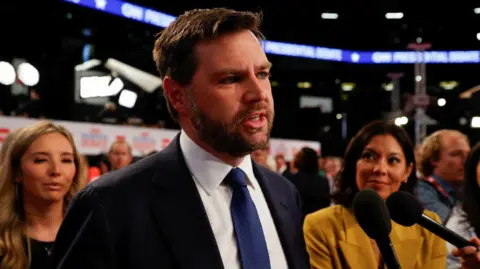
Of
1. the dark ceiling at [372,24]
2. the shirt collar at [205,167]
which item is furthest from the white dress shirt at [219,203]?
the dark ceiling at [372,24]

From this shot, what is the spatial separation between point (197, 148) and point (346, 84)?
23.4 metres

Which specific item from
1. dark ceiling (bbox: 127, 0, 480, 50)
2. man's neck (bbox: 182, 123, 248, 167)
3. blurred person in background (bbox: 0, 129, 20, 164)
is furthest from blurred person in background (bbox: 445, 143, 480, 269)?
dark ceiling (bbox: 127, 0, 480, 50)

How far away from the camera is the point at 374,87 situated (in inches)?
979

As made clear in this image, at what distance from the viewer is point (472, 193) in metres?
2.81

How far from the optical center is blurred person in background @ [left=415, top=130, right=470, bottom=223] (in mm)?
4234

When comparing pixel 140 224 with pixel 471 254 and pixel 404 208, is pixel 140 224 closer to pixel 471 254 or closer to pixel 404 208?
pixel 404 208

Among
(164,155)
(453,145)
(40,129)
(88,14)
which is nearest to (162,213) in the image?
(164,155)

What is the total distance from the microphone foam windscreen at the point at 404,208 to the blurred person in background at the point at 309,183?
465 centimetres

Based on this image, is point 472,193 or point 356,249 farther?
point 472,193

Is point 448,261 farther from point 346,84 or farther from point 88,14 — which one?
point 346,84

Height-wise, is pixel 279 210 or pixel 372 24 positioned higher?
pixel 372 24

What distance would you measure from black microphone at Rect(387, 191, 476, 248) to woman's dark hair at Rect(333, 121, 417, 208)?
52.7 inches

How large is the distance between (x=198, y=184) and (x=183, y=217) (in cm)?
14

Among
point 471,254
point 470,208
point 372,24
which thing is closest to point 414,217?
point 471,254
